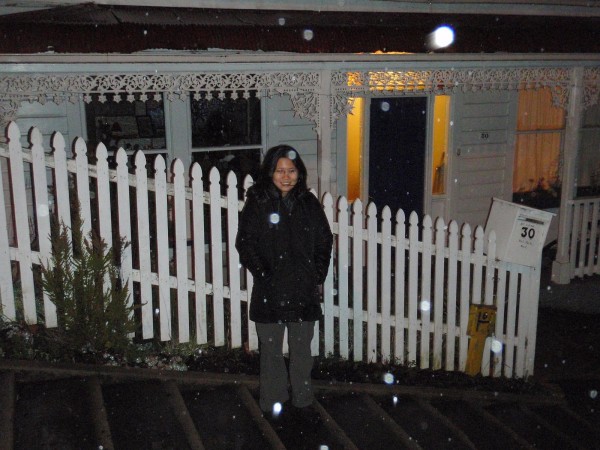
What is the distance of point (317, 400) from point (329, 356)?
28.2 inches

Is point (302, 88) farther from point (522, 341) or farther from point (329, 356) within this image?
point (522, 341)

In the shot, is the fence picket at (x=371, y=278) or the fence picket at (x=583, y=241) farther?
the fence picket at (x=583, y=241)

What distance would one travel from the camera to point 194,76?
6250 mm

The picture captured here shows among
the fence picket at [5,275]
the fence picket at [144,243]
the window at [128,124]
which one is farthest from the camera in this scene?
the window at [128,124]

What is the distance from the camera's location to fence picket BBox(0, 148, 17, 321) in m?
4.44

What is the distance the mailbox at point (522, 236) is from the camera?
529 cm

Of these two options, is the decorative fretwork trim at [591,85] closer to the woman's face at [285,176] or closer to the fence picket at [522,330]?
the fence picket at [522,330]

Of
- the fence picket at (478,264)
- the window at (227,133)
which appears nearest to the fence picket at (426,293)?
the fence picket at (478,264)

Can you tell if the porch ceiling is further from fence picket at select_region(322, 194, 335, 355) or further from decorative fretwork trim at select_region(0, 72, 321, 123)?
fence picket at select_region(322, 194, 335, 355)

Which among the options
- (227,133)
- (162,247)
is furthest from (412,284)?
(227,133)

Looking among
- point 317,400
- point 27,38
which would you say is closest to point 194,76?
point 27,38

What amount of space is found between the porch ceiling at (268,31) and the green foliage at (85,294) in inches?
77.9

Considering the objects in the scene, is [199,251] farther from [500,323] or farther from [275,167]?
[500,323]

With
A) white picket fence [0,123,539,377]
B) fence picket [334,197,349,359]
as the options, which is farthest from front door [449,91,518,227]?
fence picket [334,197,349,359]
